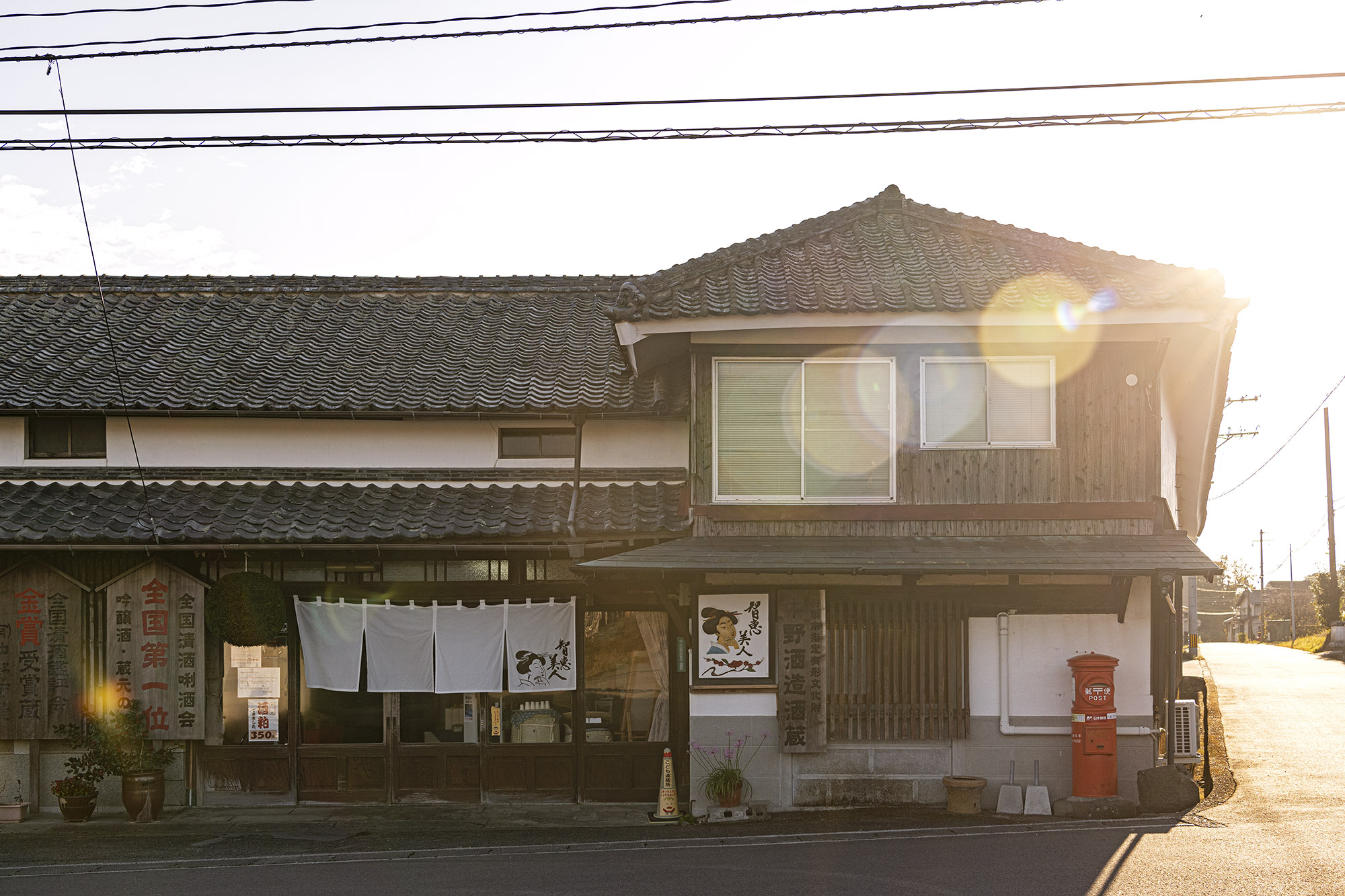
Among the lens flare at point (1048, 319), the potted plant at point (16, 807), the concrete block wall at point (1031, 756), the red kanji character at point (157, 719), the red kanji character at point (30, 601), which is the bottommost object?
the potted plant at point (16, 807)

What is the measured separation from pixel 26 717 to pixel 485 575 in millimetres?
5914

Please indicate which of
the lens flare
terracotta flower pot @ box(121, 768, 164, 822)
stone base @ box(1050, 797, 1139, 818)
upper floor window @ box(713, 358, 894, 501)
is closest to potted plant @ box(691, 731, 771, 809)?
upper floor window @ box(713, 358, 894, 501)

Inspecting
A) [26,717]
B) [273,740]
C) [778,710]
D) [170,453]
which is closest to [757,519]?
[778,710]

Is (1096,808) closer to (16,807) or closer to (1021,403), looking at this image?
(1021,403)

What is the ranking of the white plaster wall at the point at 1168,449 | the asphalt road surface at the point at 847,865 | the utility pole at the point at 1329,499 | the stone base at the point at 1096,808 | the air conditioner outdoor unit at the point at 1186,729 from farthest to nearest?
the utility pole at the point at 1329,499 < the air conditioner outdoor unit at the point at 1186,729 < the white plaster wall at the point at 1168,449 < the stone base at the point at 1096,808 < the asphalt road surface at the point at 847,865

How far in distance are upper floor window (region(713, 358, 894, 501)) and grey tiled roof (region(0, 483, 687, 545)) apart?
1116 millimetres

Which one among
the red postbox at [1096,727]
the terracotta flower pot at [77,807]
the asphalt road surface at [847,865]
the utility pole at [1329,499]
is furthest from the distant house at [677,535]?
the utility pole at [1329,499]

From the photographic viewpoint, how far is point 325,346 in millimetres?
17188

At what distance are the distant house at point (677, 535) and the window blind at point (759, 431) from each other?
30 millimetres

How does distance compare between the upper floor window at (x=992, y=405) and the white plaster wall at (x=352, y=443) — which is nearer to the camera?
the upper floor window at (x=992, y=405)

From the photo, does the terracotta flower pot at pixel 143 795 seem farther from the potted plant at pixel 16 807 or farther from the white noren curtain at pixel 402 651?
the white noren curtain at pixel 402 651

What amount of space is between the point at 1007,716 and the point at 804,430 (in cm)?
414

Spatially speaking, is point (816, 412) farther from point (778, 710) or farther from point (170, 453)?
point (170, 453)

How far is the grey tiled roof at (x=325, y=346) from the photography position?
578 inches
